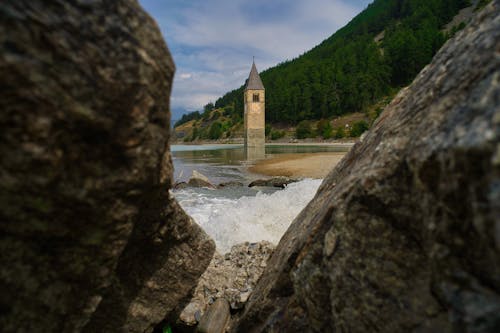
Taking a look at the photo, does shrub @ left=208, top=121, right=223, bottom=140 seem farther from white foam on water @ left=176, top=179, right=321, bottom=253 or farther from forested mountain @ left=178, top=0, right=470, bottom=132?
white foam on water @ left=176, top=179, right=321, bottom=253

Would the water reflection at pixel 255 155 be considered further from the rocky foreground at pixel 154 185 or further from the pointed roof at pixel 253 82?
the rocky foreground at pixel 154 185

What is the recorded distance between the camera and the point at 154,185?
71.0 inches

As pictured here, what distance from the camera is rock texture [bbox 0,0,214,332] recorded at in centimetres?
116

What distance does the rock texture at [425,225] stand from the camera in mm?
1060

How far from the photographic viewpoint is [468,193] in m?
1.10

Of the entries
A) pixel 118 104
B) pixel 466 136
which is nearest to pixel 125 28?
pixel 118 104

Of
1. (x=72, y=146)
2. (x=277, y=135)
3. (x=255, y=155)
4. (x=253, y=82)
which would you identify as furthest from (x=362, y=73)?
(x=72, y=146)

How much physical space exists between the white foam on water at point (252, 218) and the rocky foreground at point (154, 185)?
14.5 feet

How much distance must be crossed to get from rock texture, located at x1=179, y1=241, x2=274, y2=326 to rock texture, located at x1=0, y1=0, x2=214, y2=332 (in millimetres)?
1773

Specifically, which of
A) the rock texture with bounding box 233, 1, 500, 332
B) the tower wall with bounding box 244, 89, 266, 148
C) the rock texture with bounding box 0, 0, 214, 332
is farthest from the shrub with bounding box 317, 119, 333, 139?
the rock texture with bounding box 0, 0, 214, 332

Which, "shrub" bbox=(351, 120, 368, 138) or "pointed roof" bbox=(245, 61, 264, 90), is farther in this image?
"pointed roof" bbox=(245, 61, 264, 90)

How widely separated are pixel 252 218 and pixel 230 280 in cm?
423

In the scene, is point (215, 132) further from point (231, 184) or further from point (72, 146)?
point (72, 146)

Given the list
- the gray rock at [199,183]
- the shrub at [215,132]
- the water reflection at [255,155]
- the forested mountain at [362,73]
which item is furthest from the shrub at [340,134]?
the gray rock at [199,183]
